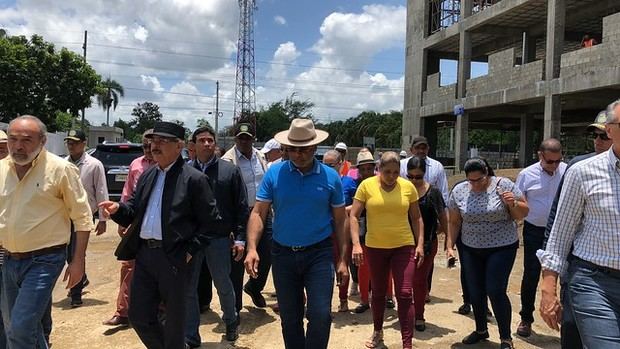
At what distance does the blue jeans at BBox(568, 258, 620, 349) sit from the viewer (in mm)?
2723

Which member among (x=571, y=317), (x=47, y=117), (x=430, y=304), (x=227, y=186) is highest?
(x=47, y=117)

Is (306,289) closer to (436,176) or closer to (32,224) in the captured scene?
(32,224)

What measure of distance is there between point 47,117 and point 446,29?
21.8 m

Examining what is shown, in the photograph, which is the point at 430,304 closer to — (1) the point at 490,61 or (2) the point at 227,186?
(2) the point at 227,186

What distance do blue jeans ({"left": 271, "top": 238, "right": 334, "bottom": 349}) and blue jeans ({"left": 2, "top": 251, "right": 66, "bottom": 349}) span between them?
5.15 ft

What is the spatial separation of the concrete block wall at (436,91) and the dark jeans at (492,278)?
20126mm

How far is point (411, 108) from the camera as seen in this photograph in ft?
91.9

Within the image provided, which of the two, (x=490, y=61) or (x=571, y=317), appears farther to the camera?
(x=490, y=61)

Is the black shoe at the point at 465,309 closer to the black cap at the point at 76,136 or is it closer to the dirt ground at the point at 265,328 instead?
the dirt ground at the point at 265,328

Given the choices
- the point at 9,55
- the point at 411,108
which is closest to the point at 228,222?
the point at 411,108

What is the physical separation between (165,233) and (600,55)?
1592 centimetres

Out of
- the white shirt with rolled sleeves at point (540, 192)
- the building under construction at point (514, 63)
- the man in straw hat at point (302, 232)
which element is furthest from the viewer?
the building under construction at point (514, 63)

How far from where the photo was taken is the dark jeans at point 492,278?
197 inches

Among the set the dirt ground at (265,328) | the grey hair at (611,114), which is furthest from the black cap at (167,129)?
the grey hair at (611,114)
